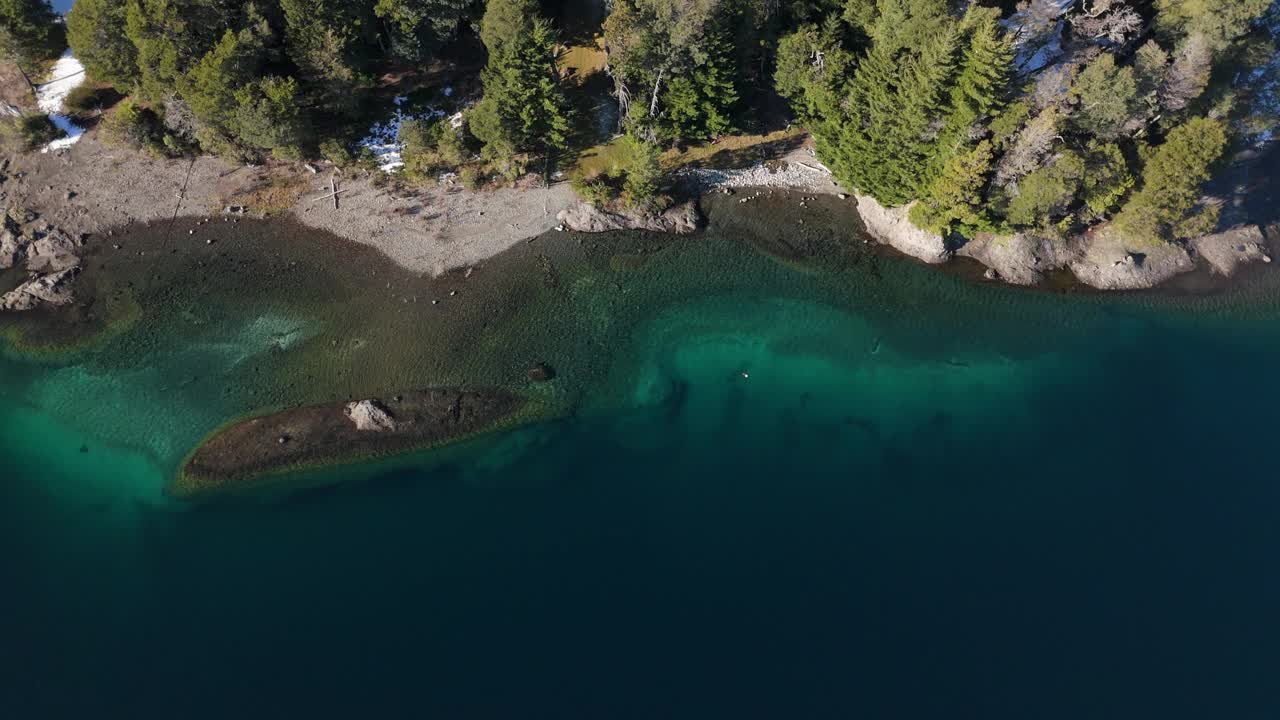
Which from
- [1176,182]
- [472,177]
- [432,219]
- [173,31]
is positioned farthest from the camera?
[472,177]

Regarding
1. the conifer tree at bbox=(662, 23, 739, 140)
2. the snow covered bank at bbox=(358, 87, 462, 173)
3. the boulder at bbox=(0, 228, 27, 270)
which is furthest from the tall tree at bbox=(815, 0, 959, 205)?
the boulder at bbox=(0, 228, 27, 270)

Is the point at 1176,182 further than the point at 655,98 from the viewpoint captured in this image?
No

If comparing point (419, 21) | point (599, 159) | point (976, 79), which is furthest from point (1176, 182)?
point (419, 21)

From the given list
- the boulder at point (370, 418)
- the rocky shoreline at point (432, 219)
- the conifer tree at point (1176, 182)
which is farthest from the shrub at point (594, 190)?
the conifer tree at point (1176, 182)

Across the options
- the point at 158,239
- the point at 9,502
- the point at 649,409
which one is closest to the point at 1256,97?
the point at 649,409

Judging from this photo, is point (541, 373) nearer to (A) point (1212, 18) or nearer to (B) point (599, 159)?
(B) point (599, 159)

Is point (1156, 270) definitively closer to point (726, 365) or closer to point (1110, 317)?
point (1110, 317)

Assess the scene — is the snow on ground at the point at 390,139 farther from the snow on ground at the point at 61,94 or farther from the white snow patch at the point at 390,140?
the snow on ground at the point at 61,94
